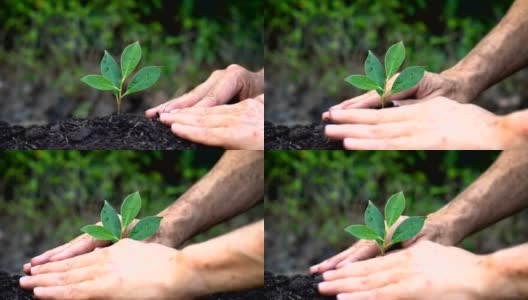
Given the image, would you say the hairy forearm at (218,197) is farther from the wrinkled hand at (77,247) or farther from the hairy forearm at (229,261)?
the hairy forearm at (229,261)

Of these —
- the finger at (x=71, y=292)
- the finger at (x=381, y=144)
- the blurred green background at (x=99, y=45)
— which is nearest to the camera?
the finger at (x=381, y=144)

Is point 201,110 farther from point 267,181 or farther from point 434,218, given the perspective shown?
point 434,218

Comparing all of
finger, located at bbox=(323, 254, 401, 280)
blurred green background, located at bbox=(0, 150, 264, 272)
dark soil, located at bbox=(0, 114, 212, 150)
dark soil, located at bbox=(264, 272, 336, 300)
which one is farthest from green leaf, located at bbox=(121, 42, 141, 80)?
finger, located at bbox=(323, 254, 401, 280)

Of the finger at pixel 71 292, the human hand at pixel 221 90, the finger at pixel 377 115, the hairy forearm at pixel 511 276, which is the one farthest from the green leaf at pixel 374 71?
the finger at pixel 71 292

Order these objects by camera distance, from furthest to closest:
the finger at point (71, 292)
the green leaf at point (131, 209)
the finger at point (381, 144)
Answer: the green leaf at point (131, 209) < the finger at point (71, 292) < the finger at point (381, 144)

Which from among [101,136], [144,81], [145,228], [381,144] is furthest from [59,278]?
[381,144]

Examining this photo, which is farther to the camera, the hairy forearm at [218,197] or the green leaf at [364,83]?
the hairy forearm at [218,197]
